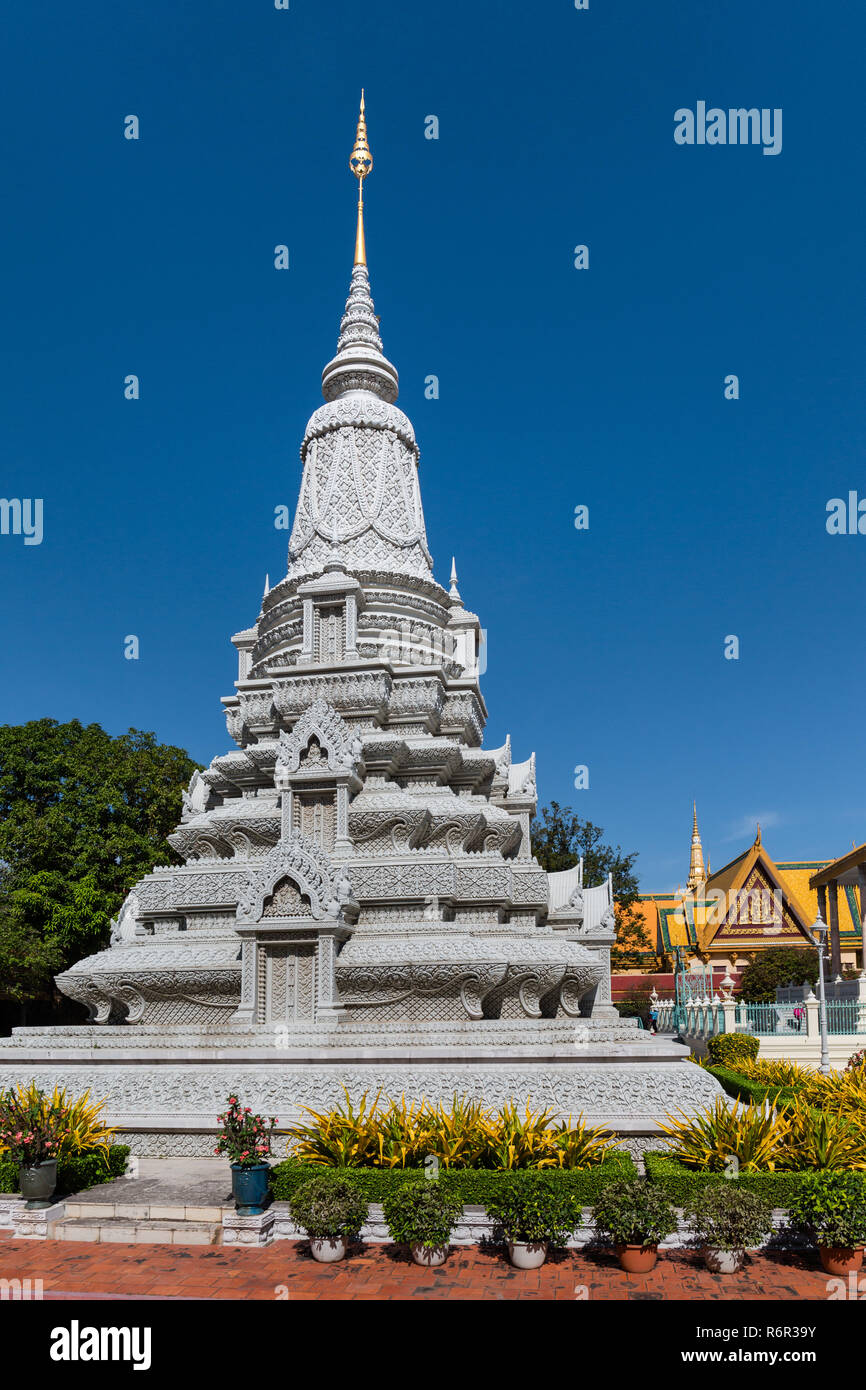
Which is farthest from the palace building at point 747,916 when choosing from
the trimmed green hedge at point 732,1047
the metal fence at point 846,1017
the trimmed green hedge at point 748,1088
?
the trimmed green hedge at point 748,1088

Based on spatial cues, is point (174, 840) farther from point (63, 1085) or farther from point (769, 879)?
point (769, 879)

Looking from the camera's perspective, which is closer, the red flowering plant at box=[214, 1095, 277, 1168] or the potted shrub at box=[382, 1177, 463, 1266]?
the potted shrub at box=[382, 1177, 463, 1266]

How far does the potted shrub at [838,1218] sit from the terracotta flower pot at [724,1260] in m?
0.76

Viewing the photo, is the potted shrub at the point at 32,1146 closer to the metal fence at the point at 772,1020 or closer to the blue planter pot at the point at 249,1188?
the blue planter pot at the point at 249,1188

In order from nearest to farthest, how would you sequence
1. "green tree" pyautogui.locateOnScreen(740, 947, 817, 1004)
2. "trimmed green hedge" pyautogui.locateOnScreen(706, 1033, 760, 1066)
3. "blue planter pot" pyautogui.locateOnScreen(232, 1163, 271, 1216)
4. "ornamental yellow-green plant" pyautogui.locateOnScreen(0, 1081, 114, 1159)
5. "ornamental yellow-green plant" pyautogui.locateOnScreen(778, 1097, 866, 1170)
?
1. "blue planter pot" pyautogui.locateOnScreen(232, 1163, 271, 1216)
2. "ornamental yellow-green plant" pyautogui.locateOnScreen(778, 1097, 866, 1170)
3. "ornamental yellow-green plant" pyautogui.locateOnScreen(0, 1081, 114, 1159)
4. "trimmed green hedge" pyautogui.locateOnScreen(706, 1033, 760, 1066)
5. "green tree" pyautogui.locateOnScreen(740, 947, 817, 1004)

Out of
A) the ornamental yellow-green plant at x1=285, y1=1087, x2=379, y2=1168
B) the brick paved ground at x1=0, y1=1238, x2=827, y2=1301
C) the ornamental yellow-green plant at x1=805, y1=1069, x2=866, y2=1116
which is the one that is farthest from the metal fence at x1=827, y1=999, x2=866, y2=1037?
the ornamental yellow-green plant at x1=285, y1=1087, x2=379, y2=1168

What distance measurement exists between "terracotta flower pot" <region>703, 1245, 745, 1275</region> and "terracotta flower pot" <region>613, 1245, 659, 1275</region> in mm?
513

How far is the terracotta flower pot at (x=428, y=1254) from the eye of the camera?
9000 millimetres

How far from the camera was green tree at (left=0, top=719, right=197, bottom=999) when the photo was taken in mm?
28594

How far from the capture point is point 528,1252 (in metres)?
8.98

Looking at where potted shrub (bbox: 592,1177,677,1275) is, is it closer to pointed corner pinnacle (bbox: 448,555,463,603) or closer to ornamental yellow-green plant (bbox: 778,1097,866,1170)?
ornamental yellow-green plant (bbox: 778,1097,866,1170)

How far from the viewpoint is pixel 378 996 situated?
47.8 ft
